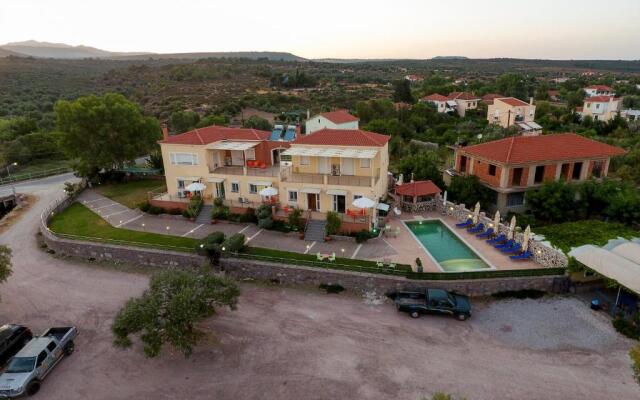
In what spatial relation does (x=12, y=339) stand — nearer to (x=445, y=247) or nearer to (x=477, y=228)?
(x=445, y=247)

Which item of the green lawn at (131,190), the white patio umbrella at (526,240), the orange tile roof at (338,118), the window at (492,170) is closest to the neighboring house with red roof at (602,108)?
the orange tile roof at (338,118)

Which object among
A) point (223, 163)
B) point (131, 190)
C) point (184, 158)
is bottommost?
point (131, 190)

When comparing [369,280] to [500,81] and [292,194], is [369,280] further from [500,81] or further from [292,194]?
[500,81]

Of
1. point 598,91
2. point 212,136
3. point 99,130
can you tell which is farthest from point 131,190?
point 598,91

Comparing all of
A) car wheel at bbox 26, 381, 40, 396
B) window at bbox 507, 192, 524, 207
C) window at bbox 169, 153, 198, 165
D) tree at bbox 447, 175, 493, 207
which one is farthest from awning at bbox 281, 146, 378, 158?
car wheel at bbox 26, 381, 40, 396

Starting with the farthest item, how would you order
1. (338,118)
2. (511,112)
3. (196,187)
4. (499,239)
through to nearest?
(511,112), (338,118), (196,187), (499,239)

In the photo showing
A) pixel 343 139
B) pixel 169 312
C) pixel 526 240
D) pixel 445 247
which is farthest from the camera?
pixel 343 139

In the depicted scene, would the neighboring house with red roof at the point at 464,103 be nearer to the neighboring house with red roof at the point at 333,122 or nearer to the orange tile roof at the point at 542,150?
the neighboring house with red roof at the point at 333,122
